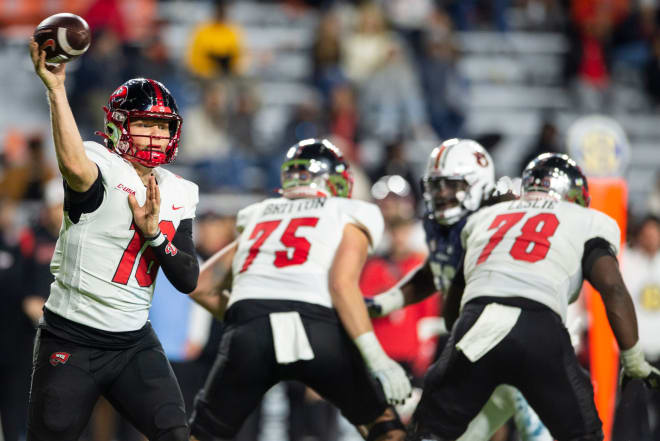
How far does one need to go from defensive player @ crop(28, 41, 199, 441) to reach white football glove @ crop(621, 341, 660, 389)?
6.52ft

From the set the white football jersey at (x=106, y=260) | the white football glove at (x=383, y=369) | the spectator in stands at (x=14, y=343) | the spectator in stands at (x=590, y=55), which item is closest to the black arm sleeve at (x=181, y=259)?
the white football jersey at (x=106, y=260)

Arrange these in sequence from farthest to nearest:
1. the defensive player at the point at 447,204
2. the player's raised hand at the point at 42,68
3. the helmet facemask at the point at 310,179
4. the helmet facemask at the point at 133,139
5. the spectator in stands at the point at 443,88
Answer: the spectator in stands at the point at 443,88
the defensive player at the point at 447,204
the helmet facemask at the point at 310,179
the helmet facemask at the point at 133,139
the player's raised hand at the point at 42,68

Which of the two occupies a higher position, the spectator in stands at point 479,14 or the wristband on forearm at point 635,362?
the spectator in stands at point 479,14

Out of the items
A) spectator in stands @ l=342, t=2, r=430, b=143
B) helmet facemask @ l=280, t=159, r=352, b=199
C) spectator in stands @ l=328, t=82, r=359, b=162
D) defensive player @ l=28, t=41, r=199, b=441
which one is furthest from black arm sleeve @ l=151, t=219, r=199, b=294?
spectator in stands @ l=342, t=2, r=430, b=143

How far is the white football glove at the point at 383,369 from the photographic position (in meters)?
4.86

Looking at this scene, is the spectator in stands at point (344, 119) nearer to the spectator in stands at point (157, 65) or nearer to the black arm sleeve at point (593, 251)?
the spectator in stands at point (157, 65)

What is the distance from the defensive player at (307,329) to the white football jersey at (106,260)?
2.60ft

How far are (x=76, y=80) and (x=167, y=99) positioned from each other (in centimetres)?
639

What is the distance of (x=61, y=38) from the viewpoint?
3.81 metres

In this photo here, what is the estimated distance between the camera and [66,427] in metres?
4.09

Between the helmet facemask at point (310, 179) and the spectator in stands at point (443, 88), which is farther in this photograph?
the spectator in stands at point (443, 88)

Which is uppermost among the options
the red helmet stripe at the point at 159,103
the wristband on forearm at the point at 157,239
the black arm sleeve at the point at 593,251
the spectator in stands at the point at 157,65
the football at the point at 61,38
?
the football at the point at 61,38

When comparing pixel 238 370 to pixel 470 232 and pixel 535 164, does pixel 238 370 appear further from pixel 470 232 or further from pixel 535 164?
pixel 535 164

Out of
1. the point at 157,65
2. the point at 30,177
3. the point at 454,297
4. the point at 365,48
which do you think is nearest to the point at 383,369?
the point at 454,297
